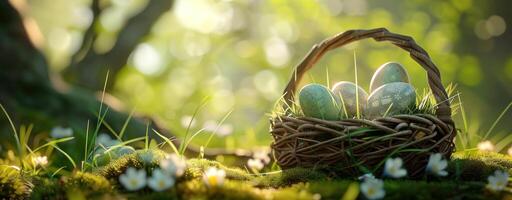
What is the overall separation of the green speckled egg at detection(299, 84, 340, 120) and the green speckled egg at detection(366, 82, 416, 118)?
0.47ft

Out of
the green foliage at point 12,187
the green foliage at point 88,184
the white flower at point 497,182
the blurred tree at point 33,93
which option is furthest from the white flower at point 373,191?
the blurred tree at point 33,93

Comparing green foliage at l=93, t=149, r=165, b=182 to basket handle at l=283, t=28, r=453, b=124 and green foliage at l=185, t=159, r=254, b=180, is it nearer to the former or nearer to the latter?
green foliage at l=185, t=159, r=254, b=180

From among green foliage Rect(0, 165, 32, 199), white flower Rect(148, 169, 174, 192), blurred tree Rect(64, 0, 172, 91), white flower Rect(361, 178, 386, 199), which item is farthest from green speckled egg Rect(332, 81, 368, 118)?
blurred tree Rect(64, 0, 172, 91)

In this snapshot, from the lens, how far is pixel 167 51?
16094mm

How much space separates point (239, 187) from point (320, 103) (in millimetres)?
576

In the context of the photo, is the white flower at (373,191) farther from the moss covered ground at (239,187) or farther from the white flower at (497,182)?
the white flower at (497,182)

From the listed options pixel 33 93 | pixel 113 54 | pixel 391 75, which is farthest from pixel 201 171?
pixel 113 54

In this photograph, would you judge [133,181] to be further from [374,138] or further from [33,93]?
[33,93]

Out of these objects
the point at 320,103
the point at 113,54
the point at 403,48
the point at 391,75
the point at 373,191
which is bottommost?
the point at 113,54

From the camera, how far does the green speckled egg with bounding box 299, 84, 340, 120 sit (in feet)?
6.79

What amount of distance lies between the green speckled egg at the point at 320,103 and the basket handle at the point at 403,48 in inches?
9.4

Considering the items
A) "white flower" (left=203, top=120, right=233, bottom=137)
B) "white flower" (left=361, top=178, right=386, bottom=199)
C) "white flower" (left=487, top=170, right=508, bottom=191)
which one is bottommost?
"white flower" (left=203, top=120, right=233, bottom=137)

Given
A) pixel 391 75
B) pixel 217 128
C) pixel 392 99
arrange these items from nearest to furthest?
pixel 392 99 → pixel 391 75 → pixel 217 128

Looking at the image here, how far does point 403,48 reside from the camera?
217cm
